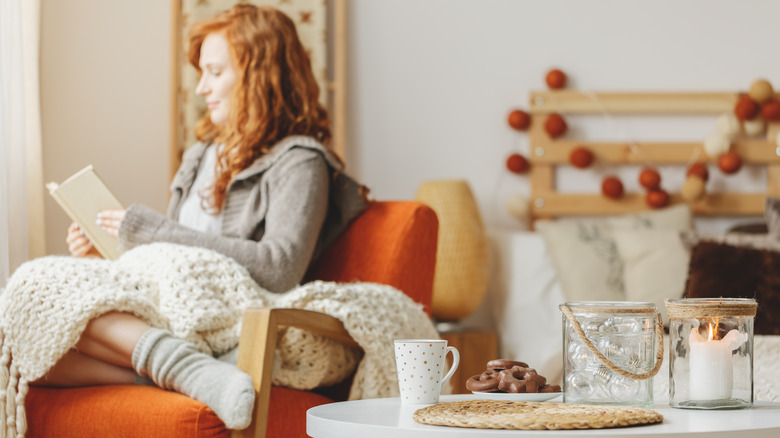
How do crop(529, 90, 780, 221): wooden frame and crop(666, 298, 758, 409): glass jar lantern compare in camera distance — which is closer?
crop(666, 298, 758, 409): glass jar lantern

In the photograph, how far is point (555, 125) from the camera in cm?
289

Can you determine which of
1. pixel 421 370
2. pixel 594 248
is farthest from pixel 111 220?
pixel 594 248

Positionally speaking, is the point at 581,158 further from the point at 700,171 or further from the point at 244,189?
the point at 244,189

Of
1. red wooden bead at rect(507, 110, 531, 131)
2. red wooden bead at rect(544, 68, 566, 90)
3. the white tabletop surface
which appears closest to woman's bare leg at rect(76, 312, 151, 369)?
the white tabletop surface

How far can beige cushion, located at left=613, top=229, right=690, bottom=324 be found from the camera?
2461mm

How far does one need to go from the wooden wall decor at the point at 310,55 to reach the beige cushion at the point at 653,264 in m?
0.90

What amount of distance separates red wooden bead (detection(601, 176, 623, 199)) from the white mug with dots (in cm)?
198

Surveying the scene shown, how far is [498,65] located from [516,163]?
335 mm

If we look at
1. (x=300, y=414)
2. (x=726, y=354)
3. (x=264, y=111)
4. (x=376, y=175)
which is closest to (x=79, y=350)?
(x=300, y=414)

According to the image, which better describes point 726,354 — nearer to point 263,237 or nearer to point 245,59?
point 263,237

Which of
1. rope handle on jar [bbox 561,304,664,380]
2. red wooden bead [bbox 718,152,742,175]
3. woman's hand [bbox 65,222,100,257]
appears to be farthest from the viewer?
red wooden bead [bbox 718,152,742,175]

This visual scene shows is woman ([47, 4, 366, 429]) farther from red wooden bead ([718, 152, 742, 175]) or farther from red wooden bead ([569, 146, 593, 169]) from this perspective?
red wooden bead ([718, 152, 742, 175])

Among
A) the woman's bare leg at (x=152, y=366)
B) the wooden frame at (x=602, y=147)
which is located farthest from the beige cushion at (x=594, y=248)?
the woman's bare leg at (x=152, y=366)

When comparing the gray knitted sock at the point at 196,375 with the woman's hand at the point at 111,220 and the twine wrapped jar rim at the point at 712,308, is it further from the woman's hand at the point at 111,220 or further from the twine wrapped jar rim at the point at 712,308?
the twine wrapped jar rim at the point at 712,308
